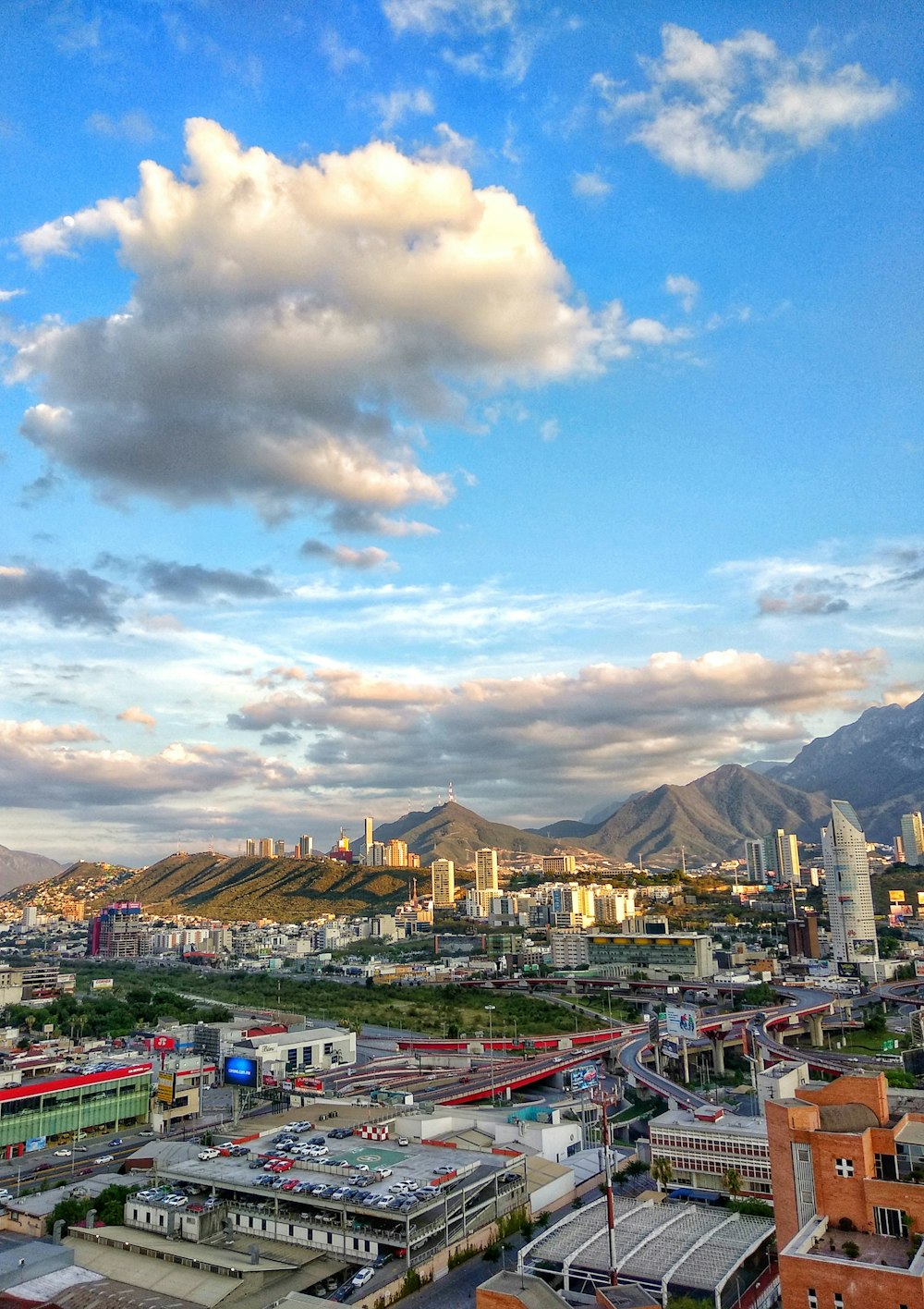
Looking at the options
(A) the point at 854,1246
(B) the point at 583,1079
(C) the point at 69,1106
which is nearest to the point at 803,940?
(B) the point at 583,1079

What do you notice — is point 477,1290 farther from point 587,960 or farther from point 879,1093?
point 587,960

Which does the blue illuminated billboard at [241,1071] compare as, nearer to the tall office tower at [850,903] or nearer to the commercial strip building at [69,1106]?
the commercial strip building at [69,1106]

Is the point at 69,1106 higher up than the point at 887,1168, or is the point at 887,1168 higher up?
the point at 887,1168

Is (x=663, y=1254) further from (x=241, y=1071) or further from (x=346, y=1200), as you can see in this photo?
(x=241, y=1071)

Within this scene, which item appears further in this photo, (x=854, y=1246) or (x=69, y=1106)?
(x=69, y=1106)

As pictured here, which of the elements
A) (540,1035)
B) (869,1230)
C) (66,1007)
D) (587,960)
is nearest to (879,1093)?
(869,1230)

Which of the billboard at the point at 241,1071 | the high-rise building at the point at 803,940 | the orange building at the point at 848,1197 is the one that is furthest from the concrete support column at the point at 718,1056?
the high-rise building at the point at 803,940

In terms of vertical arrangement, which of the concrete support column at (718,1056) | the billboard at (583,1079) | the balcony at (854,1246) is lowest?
the concrete support column at (718,1056)

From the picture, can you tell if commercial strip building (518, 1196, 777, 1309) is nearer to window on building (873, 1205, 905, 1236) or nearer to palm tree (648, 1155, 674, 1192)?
window on building (873, 1205, 905, 1236)
